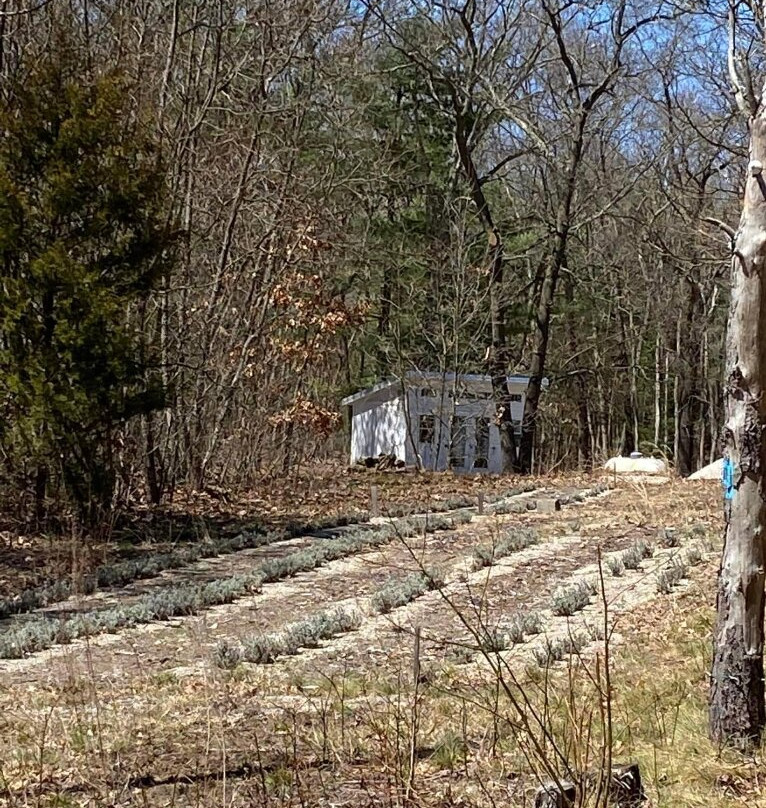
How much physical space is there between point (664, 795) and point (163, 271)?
9.68 m

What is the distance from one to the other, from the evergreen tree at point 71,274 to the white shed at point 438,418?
1210 centimetres

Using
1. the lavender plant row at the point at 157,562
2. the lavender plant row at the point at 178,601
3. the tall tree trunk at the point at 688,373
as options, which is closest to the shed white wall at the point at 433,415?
the tall tree trunk at the point at 688,373

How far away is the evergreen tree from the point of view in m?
11.2

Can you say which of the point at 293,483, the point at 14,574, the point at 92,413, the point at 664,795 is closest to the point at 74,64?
the point at 92,413

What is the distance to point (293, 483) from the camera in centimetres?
1814

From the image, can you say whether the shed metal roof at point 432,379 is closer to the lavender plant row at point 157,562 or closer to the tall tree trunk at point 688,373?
the tall tree trunk at point 688,373

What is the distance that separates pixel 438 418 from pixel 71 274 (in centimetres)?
1398

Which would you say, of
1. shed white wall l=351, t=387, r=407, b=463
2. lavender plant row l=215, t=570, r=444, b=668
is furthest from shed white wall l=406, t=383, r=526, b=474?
lavender plant row l=215, t=570, r=444, b=668

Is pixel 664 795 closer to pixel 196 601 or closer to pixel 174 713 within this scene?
pixel 174 713

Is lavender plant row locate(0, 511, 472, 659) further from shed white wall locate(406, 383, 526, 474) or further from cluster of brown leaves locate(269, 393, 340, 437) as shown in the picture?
shed white wall locate(406, 383, 526, 474)

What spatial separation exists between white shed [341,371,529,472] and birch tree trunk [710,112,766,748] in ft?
62.7

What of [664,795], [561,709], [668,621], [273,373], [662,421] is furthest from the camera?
[662,421]

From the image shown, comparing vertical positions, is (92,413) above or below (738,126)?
below

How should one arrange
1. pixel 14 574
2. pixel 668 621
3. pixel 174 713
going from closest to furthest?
pixel 174 713, pixel 668 621, pixel 14 574
